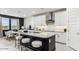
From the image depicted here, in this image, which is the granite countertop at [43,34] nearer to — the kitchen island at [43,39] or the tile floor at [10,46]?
the kitchen island at [43,39]

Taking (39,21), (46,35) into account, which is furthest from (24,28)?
(46,35)

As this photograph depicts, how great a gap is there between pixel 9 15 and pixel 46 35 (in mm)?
906

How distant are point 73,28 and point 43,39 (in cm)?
68

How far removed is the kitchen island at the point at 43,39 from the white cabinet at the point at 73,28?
15.0 inches

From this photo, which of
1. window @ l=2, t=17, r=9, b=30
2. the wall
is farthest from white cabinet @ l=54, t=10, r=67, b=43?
window @ l=2, t=17, r=9, b=30

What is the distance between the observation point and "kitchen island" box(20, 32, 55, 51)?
1.67m

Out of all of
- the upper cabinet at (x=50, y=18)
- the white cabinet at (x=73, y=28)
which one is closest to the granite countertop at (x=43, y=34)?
the upper cabinet at (x=50, y=18)

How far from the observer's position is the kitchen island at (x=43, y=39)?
167cm

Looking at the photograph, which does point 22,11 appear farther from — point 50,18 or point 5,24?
point 50,18

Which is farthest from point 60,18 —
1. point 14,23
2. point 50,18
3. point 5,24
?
point 5,24
